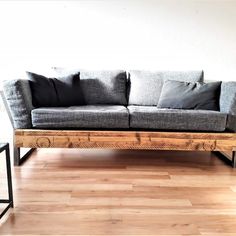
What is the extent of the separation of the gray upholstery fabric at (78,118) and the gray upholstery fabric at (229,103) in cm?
86

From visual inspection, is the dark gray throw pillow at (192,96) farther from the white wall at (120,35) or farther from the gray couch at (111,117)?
the white wall at (120,35)

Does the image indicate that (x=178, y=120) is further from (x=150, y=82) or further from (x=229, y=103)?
(x=150, y=82)

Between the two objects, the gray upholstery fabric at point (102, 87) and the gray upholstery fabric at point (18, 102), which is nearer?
the gray upholstery fabric at point (18, 102)

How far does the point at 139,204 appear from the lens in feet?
5.02

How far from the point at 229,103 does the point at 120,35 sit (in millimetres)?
1440

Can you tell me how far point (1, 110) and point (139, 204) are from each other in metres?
2.15

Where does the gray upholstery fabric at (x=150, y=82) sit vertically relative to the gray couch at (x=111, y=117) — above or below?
above

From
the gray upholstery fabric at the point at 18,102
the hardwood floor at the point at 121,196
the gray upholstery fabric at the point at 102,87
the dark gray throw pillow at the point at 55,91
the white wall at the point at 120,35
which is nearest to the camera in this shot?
the hardwood floor at the point at 121,196

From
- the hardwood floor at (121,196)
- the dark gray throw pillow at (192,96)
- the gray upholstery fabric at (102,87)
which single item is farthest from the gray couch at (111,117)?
the gray upholstery fabric at (102,87)

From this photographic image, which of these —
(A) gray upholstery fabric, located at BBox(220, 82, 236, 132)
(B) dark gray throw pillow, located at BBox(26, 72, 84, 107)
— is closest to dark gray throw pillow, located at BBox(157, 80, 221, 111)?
(A) gray upholstery fabric, located at BBox(220, 82, 236, 132)

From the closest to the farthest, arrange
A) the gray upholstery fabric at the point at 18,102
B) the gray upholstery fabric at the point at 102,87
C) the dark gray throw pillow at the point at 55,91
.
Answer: the gray upholstery fabric at the point at 18,102 < the dark gray throw pillow at the point at 55,91 < the gray upholstery fabric at the point at 102,87

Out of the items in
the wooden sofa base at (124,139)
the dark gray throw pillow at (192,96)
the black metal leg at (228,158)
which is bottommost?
the black metal leg at (228,158)

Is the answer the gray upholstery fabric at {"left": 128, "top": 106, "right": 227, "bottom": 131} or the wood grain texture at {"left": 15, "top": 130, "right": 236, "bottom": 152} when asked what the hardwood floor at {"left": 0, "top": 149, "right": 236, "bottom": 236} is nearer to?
the wood grain texture at {"left": 15, "top": 130, "right": 236, "bottom": 152}

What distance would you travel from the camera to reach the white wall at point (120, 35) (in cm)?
290
